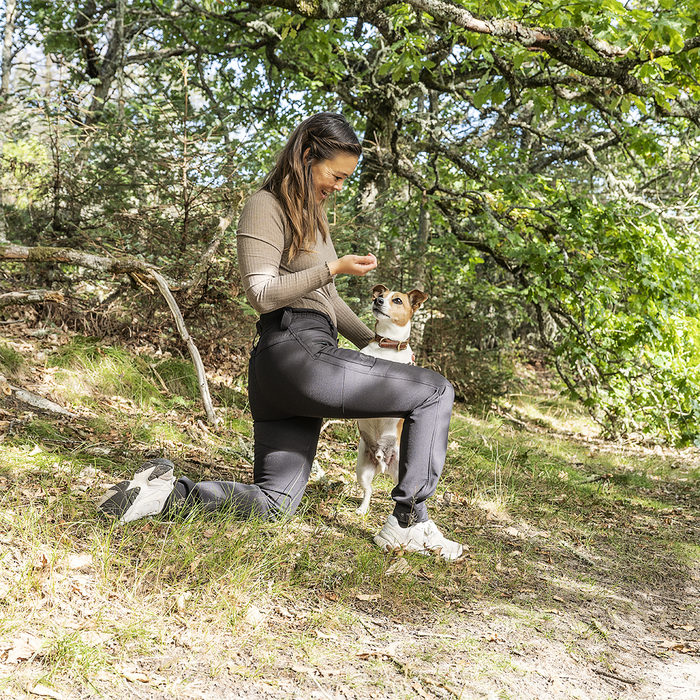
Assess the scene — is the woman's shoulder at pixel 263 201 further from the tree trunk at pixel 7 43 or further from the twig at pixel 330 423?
the tree trunk at pixel 7 43

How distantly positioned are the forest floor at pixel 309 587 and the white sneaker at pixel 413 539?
7 centimetres

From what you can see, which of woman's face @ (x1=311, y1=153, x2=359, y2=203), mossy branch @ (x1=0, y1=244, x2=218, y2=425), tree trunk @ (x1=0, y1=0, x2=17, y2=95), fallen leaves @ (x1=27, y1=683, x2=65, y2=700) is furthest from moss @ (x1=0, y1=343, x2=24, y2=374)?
tree trunk @ (x1=0, y1=0, x2=17, y2=95)

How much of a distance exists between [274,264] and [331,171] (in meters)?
0.54

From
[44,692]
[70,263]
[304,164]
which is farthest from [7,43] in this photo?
[44,692]

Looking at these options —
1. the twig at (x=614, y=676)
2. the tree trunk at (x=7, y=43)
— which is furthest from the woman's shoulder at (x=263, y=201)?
the tree trunk at (x=7, y=43)

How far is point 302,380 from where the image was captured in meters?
2.63

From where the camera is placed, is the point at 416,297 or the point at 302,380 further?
the point at 416,297

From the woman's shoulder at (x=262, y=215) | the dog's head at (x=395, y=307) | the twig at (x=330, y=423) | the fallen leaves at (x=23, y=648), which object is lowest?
the twig at (x=330, y=423)

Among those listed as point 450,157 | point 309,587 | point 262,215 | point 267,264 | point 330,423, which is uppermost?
point 450,157

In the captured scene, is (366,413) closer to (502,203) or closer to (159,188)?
(159,188)

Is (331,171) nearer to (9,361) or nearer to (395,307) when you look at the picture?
(395,307)

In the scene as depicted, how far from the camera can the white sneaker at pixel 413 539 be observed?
2.86 m

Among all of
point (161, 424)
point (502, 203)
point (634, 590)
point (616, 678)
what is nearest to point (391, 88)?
point (502, 203)

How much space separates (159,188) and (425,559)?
13.3 ft
